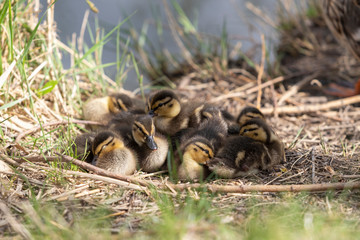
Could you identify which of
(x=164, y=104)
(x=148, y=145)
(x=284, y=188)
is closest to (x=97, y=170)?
(x=148, y=145)

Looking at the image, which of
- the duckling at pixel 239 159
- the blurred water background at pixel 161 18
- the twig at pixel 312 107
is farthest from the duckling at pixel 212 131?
the blurred water background at pixel 161 18

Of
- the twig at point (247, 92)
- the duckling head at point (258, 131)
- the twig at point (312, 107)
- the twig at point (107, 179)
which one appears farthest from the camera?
the twig at point (247, 92)

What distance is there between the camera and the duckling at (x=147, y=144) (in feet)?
8.80

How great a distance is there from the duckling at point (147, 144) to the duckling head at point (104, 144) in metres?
0.17

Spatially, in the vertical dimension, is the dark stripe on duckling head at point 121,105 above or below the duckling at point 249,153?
above

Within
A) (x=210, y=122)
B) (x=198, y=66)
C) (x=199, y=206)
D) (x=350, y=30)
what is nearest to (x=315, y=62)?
(x=350, y=30)

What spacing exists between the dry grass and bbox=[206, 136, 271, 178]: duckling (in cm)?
6

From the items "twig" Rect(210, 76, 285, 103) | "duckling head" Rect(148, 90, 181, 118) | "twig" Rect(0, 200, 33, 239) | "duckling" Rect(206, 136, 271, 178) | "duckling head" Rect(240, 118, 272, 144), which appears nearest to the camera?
"twig" Rect(0, 200, 33, 239)

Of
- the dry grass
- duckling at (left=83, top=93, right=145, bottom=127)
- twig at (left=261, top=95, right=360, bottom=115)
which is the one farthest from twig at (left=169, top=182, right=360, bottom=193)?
twig at (left=261, top=95, right=360, bottom=115)

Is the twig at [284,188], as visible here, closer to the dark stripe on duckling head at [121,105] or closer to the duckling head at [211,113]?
the duckling head at [211,113]

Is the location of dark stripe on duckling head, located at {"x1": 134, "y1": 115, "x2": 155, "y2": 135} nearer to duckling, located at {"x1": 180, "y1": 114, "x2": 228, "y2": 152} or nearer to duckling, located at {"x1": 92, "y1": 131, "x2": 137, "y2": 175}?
duckling, located at {"x1": 92, "y1": 131, "x2": 137, "y2": 175}

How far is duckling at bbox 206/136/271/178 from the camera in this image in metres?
2.54

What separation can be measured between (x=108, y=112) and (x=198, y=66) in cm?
195

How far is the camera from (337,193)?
7.41ft
